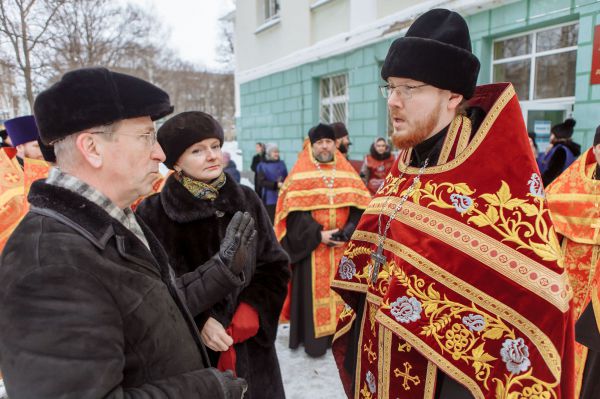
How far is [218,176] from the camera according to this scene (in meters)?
2.29

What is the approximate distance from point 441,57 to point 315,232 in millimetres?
2415

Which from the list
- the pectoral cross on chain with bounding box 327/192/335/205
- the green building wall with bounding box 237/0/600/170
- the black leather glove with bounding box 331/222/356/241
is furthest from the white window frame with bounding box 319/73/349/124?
the black leather glove with bounding box 331/222/356/241

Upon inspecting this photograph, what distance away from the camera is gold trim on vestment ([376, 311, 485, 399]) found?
1440 mm

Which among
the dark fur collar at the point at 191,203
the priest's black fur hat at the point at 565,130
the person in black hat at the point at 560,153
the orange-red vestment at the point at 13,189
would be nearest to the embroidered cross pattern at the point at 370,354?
the dark fur collar at the point at 191,203

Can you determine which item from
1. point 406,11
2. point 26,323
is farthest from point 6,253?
point 406,11

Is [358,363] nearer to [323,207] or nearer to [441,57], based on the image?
[441,57]

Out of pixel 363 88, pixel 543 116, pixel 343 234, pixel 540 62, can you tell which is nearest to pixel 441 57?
pixel 343 234

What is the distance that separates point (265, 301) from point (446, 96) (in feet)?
4.49

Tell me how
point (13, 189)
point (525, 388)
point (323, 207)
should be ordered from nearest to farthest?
1. point (525, 388)
2. point (13, 189)
3. point (323, 207)

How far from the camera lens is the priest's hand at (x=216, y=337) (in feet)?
6.30

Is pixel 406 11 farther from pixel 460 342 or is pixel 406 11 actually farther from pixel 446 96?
pixel 460 342

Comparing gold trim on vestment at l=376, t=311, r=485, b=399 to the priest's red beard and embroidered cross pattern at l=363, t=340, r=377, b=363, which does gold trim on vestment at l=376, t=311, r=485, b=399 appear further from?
the priest's red beard

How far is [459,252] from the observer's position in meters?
1.50

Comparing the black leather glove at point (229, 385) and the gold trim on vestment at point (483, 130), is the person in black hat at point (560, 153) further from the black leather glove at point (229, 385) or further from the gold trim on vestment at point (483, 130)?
the black leather glove at point (229, 385)
